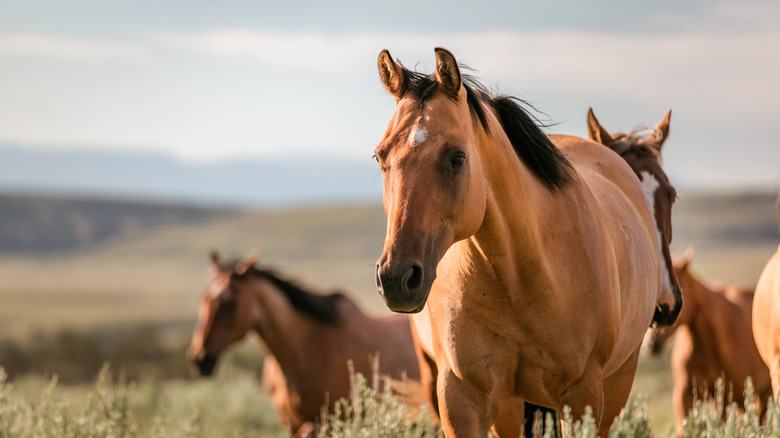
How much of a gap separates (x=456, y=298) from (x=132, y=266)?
71720 millimetres

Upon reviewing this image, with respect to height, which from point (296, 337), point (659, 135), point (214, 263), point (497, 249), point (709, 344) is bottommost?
point (497, 249)

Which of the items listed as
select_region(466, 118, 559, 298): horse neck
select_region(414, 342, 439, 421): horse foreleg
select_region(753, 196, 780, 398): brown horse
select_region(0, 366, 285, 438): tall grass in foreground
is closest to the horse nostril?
select_region(466, 118, 559, 298): horse neck

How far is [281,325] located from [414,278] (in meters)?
5.87

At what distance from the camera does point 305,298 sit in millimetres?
8555

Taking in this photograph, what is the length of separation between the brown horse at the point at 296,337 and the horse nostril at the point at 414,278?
17.9ft

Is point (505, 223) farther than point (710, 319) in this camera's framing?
No

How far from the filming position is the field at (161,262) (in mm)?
19861

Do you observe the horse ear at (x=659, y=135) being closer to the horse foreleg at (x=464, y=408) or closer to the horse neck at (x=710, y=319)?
the horse foreleg at (x=464, y=408)

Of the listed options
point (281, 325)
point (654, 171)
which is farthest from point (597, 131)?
point (281, 325)

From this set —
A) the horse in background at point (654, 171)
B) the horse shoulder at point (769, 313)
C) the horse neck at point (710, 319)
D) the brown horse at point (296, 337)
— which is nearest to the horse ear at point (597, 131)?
the horse in background at point (654, 171)

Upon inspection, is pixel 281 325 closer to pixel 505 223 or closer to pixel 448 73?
pixel 505 223

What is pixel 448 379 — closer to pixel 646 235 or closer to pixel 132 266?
pixel 646 235

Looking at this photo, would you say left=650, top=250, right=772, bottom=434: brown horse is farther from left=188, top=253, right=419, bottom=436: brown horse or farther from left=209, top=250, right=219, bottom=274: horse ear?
left=209, top=250, right=219, bottom=274: horse ear

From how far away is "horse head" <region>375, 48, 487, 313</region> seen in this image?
2658 mm
